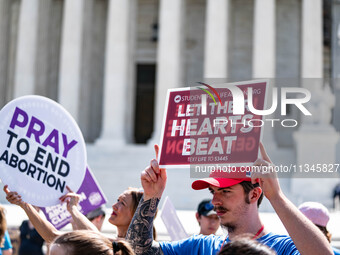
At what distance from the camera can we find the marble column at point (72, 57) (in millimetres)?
37844

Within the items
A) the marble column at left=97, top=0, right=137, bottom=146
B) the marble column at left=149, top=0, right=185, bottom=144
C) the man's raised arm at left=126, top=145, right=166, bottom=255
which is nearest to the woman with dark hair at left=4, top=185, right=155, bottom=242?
the man's raised arm at left=126, top=145, right=166, bottom=255

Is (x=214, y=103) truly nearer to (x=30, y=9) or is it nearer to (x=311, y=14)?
(x=311, y=14)

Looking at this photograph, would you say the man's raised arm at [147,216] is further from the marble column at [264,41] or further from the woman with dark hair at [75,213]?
the marble column at [264,41]

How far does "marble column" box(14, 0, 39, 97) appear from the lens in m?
38.6

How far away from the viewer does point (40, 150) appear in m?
6.58

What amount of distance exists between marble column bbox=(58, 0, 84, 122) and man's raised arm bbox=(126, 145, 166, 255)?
3309 centimetres

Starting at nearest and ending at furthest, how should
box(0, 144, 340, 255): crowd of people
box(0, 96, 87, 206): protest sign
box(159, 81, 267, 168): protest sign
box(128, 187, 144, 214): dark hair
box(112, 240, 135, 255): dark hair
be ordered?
box(0, 144, 340, 255): crowd of people, box(112, 240, 135, 255): dark hair, box(159, 81, 267, 168): protest sign, box(0, 96, 87, 206): protest sign, box(128, 187, 144, 214): dark hair

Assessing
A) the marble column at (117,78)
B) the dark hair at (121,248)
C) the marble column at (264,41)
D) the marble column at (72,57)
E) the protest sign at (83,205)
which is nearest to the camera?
the dark hair at (121,248)

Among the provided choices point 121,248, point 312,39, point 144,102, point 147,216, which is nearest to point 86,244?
point 121,248

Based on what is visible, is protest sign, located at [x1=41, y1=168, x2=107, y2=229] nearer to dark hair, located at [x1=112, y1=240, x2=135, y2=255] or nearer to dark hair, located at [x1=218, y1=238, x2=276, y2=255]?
dark hair, located at [x1=112, y1=240, x2=135, y2=255]

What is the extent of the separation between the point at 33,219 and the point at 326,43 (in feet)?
144

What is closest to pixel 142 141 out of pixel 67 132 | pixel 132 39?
pixel 132 39

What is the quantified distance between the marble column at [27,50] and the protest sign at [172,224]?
32.2m

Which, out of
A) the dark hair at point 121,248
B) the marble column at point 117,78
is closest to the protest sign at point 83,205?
the dark hair at point 121,248
